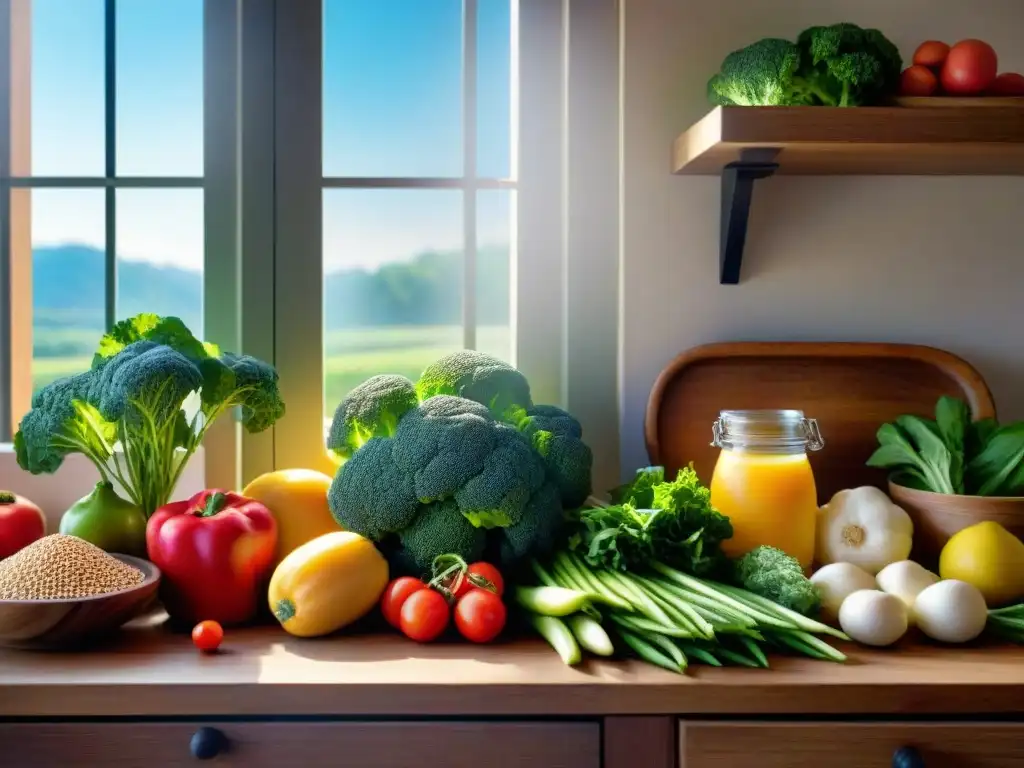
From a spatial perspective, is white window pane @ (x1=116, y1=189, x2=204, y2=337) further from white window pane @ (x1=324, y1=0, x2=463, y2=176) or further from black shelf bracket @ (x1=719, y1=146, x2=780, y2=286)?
black shelf bracket @ (x1=719, y1=146, x2=780, y2=286)

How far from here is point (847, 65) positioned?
1.31 metres

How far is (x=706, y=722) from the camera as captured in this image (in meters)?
1.06

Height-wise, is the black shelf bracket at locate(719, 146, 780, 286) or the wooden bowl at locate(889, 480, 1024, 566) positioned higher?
the black shelf bracket at locate(719, 146, 780, 286)

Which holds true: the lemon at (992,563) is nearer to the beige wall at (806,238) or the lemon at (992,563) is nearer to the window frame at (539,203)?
the beige wall at (806,238)

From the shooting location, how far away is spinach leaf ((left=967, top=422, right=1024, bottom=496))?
1.37 meters

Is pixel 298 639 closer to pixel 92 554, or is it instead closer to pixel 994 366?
pixel 92 554

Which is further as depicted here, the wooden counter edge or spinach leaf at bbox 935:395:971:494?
spinach leaf at bbox 935:395:971:494

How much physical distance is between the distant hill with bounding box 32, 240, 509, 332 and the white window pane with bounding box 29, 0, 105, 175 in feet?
0.51

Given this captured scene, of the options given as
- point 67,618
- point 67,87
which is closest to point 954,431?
point 67,618

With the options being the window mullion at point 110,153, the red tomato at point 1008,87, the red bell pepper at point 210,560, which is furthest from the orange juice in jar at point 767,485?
the window mullion at point 110,153

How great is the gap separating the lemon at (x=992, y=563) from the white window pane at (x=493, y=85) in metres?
0.94

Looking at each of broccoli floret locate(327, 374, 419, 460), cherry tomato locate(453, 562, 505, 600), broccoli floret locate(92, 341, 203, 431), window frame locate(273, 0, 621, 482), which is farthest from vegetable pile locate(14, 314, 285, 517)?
cherry tomato locate(453, 562, 505, 600)

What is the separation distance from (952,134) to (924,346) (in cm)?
40

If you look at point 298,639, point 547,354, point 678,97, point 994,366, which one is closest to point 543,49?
point 678,97
